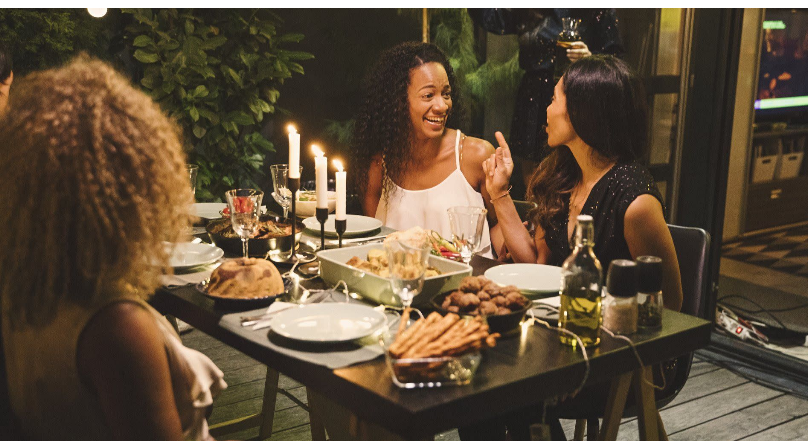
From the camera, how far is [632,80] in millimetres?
2135

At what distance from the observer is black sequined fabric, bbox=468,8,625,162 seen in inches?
138

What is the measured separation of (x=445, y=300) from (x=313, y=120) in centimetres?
306

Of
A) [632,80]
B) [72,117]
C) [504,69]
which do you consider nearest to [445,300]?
[72,117]

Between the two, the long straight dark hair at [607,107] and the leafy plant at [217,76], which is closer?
the long straight dark hair at [607,107]

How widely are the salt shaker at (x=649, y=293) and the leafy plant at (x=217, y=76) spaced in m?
2.64

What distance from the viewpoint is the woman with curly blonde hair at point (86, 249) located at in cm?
107

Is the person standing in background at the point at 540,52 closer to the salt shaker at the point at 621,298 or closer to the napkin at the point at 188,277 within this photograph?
the napkin at the point at 188,277

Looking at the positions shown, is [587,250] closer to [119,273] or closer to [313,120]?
[119,273]

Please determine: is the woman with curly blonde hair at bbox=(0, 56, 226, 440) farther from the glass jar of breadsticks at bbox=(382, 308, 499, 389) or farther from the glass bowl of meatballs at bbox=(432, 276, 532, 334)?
the glass bowl of meatballs at bbox=(432, 276, 532, 334)

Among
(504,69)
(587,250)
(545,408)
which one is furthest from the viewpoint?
(504,69)

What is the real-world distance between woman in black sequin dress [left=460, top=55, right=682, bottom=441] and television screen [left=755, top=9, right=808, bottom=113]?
273 centimetres

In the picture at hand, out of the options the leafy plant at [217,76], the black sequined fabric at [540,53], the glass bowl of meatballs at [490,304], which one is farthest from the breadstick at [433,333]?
the leafy plant at [217,76]

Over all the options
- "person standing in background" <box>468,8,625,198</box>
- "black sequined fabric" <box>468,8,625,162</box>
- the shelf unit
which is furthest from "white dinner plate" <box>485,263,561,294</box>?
the shelf unit

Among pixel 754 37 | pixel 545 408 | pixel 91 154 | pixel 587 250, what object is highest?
pixel 754 37
